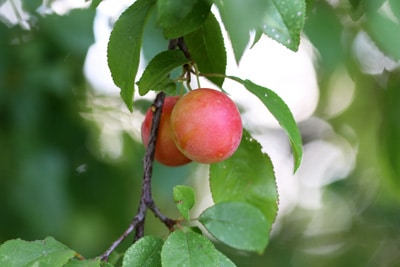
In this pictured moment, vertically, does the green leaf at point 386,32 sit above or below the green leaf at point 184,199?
above

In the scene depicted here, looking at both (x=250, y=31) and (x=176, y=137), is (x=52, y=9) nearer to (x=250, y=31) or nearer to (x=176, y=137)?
(x=176, y=137)

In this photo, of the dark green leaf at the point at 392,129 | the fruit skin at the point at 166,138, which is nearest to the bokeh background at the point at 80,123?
the dark green leaf at the point at 392,129

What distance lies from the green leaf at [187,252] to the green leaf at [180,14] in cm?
24

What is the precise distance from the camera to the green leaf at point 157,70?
3.17 ft

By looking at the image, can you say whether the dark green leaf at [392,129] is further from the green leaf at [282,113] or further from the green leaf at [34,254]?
the green leaf at [34,254]

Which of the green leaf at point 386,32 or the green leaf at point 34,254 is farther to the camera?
the green leaf at point 386,32

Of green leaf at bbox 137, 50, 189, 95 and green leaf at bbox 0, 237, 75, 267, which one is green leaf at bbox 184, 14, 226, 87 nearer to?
green leaf at bbox 137, 50, 189, 95

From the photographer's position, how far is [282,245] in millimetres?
2805

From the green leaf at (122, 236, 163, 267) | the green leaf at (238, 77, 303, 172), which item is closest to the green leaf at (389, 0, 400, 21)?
the green leaf at (238, 77, 303, 172)

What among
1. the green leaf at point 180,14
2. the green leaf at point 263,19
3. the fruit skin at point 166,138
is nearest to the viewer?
the green leaf at point 263,19

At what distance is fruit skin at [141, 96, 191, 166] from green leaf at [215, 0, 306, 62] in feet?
1.10

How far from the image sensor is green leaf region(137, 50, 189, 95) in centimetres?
97

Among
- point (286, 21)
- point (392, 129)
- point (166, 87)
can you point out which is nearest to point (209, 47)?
point (166, 87)

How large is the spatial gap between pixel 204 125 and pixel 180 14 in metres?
0.19
